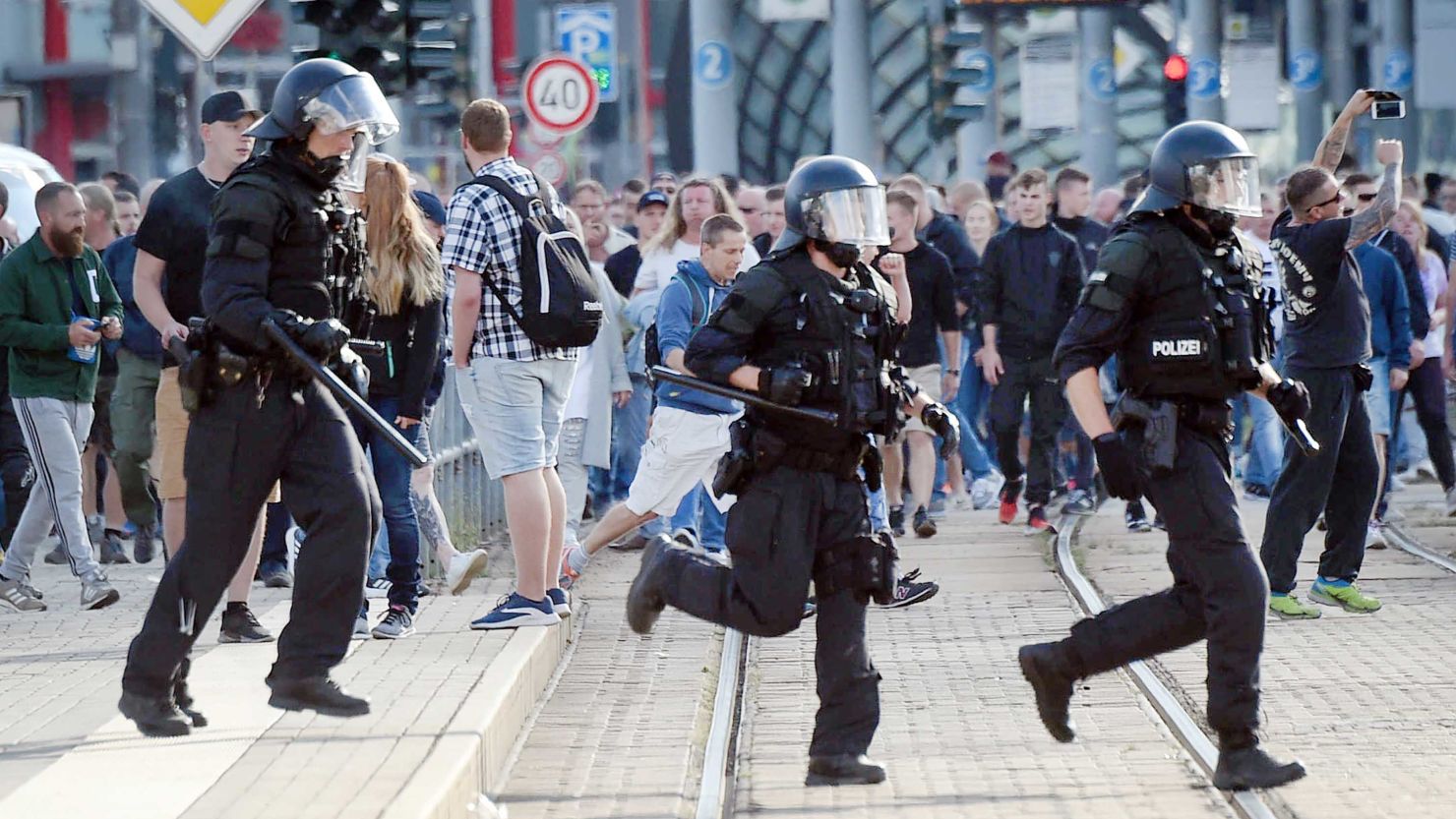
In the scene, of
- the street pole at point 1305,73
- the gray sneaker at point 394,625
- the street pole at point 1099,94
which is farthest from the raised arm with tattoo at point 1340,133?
the street pole at point 1305,73

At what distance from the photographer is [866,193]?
23.6 feet

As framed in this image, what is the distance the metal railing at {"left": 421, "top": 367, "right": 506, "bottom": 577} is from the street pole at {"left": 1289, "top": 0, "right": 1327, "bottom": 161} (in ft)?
98.6

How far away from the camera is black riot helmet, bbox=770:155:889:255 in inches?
281

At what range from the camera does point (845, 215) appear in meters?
7.15

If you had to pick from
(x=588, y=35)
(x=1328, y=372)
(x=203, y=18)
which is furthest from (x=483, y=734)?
(x=588, y=35)

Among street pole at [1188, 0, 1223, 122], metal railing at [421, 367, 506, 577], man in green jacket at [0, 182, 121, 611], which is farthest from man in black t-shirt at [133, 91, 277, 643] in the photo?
street pole at [1188, 0, 1223, 122]

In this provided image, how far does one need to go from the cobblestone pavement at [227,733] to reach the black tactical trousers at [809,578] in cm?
96

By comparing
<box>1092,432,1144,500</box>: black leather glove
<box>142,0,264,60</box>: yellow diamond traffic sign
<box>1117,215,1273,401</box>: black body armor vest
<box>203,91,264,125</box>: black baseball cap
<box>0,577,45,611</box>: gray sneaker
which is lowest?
<box>0,577,45,611</box>: gray sneaker

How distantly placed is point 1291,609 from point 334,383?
5.08m

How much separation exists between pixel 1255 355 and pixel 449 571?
4.12m

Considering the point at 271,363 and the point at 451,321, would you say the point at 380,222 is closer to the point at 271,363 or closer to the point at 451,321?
the point at 451,321

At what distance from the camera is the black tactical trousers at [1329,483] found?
10.5 metres

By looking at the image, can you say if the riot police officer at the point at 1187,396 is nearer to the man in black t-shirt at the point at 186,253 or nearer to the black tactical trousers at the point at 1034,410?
the man in black t-shirt at the point at 186,253

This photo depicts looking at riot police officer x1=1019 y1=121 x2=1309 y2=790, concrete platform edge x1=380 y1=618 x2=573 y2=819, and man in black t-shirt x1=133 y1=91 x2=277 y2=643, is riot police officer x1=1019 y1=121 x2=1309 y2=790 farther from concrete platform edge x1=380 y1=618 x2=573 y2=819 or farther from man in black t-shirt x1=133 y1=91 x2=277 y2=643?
man in black t-shirt x1=133 y1=91 x2=277 y2=643
